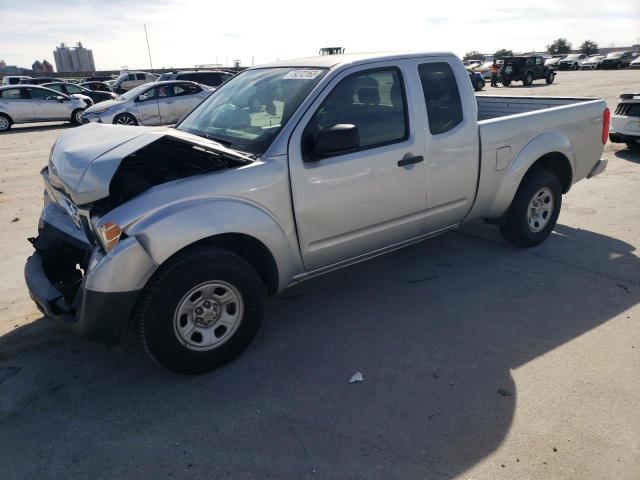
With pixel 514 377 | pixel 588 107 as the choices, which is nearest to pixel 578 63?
pixel 588 107

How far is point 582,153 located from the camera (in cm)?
522

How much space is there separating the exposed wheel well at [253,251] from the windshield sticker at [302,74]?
129 centimetres

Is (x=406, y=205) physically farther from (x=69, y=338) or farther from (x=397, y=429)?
(x=69, y=338)

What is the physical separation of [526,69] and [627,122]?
24.2 meters

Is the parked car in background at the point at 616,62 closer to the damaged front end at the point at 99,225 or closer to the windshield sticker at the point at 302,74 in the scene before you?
the windshield sticker at the point at 302,74

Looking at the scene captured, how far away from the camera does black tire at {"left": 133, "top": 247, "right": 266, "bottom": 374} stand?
2.89 m

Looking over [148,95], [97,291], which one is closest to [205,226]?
[97,291]

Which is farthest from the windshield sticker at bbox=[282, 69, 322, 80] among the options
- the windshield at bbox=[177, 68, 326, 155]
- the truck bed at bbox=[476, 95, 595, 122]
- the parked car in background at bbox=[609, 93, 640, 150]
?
the parked car in background at bbox=[609, 93, 640, 150]

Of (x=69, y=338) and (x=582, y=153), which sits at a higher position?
(x=582, y=153)

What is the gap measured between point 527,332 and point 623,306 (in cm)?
97

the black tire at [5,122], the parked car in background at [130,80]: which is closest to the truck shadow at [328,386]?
the black tire at [5,122]

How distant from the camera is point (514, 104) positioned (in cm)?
582

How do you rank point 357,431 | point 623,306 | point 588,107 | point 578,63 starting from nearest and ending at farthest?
1. point 357,431
2. point 623,306
3. point 588,107
4. point 578,63

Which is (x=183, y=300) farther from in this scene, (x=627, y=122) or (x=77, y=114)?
(x=77, y=114)
